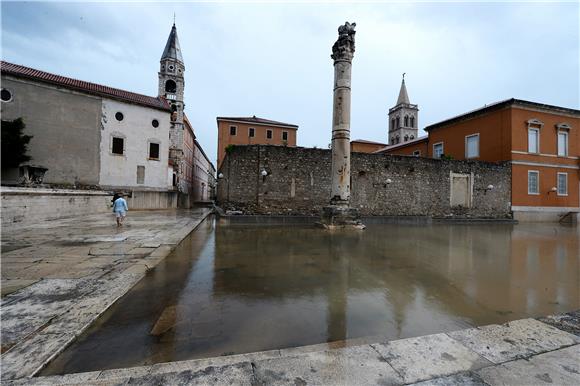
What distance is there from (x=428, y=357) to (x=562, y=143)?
26.1m

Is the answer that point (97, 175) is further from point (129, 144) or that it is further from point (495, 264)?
point (495, 264)

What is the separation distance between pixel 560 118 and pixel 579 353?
992 inches

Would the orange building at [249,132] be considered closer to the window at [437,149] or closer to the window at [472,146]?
the window at [437,149]

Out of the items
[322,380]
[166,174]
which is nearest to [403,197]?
[322,380]

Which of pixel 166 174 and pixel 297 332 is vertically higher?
pixel 166 174

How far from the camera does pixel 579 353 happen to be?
2.16 meters

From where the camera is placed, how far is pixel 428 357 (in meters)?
2.07

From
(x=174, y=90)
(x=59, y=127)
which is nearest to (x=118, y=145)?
(x=59, y=127)

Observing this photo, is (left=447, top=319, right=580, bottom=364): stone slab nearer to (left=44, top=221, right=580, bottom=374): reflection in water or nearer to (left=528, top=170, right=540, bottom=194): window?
(left=44, top=221, right=580, bottom=374): reflection in water

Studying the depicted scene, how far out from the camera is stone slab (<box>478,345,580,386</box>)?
181 cm

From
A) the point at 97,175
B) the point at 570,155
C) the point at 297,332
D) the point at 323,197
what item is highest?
the point at 570,155

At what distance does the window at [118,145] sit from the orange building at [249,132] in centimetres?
1201

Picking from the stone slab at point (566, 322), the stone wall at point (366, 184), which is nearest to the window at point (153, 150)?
the stone wall at point (366, 184)

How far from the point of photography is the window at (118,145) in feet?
66.9
